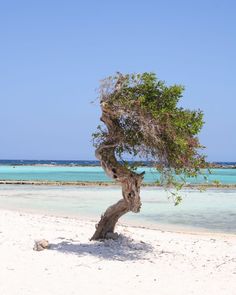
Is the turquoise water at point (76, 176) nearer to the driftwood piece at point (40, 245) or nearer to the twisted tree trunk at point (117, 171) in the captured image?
the twisted tree trunk at point (117, 171)

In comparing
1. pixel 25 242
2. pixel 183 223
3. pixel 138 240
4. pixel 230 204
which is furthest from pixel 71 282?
pixel 230 204

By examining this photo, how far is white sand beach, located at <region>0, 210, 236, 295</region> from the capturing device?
7.93 meters

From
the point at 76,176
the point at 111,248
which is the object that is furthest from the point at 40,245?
the point at 76,176

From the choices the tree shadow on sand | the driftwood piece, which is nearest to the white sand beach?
the tree shadow on sand

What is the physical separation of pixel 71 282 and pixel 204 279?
238 centimetres

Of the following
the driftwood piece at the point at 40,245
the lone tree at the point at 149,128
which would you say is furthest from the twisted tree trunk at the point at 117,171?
the driftwood piece at the point at 40,245

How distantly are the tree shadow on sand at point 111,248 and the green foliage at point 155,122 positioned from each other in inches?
66.0

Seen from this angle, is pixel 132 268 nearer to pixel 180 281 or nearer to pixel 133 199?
pixel 180 281

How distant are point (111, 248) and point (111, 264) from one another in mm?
1508

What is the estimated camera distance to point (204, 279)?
8.83 m

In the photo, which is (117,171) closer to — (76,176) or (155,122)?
(155,122)

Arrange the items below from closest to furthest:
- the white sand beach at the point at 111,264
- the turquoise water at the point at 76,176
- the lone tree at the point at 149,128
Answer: the white sand beach at the point at 111,264 < the lone tree at the point at 149,128 < the turquoise water at the point at 76,176

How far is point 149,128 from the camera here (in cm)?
1024

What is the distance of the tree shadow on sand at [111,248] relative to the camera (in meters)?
10.4
